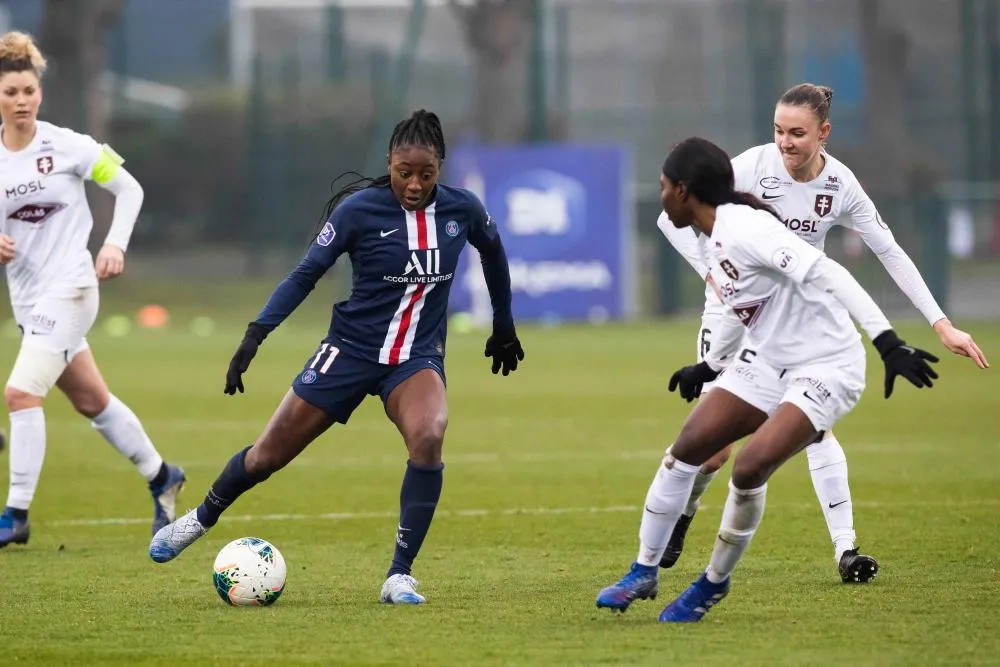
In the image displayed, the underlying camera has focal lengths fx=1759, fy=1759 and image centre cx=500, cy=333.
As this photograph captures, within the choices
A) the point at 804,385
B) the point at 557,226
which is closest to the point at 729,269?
the point at 804,385

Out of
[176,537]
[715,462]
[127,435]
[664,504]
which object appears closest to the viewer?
[664,504]

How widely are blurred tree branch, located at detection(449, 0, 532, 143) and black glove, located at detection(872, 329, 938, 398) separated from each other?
2630 cm

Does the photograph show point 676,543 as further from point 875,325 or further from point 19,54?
point 19,54

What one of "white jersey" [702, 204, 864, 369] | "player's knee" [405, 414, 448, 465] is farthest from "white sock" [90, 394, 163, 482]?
"white jersey" [702, 204, 864, 369]

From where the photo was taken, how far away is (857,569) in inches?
287

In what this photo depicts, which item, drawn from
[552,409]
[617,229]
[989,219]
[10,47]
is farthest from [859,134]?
[10,47]

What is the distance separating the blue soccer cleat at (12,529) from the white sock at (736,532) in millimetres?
3812

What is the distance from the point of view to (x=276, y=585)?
7.04 metres

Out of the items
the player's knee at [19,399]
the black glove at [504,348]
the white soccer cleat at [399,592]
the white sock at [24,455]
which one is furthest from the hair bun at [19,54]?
the white soccer cleat at [399,592]

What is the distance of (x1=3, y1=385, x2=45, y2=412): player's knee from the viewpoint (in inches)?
343

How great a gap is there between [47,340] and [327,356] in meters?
2.12

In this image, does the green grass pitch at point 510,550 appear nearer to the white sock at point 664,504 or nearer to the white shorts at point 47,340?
the white sock at point 664,504

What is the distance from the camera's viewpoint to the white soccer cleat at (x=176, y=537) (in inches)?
295

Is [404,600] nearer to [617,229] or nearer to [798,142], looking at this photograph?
[798,142]
